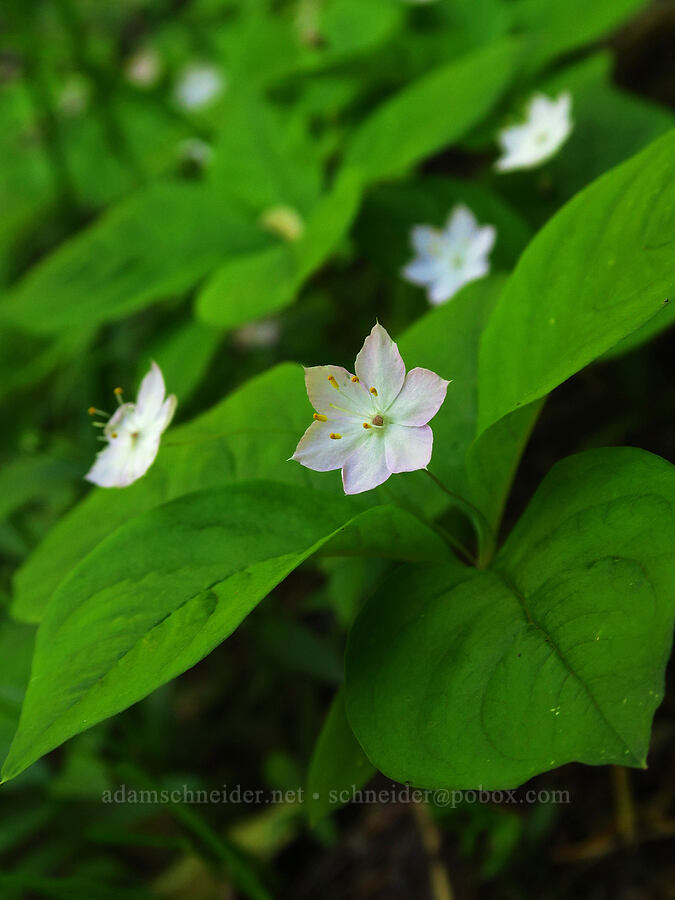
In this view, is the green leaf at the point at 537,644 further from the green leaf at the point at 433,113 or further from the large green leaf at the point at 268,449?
the green leaf at the point at 433,113

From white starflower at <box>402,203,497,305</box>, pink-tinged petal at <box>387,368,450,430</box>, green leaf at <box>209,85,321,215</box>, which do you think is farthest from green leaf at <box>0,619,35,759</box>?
green leaf at <box>209,85,321,215</box>

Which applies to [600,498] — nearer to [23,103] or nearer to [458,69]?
[458,69]

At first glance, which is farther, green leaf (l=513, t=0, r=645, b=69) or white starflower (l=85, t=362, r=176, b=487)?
green leaf (l=513, t=0, r=645, b=69)

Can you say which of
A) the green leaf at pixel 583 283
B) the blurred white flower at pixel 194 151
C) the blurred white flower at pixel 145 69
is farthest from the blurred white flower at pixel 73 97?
the green leaf at pixel 583 283

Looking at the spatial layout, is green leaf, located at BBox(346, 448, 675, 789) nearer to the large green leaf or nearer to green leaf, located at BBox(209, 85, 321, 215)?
the large green leaf

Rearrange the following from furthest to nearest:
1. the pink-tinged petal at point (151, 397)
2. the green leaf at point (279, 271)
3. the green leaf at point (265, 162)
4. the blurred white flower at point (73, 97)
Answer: the blurred white flower at point (73, 97) → the green leaf at point (265, 162) → the green leaf at point (279, 271) → the pink-tinged petal at point (151, 397)

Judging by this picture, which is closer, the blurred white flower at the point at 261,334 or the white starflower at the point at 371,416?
the white starflower at the point at 371,416
